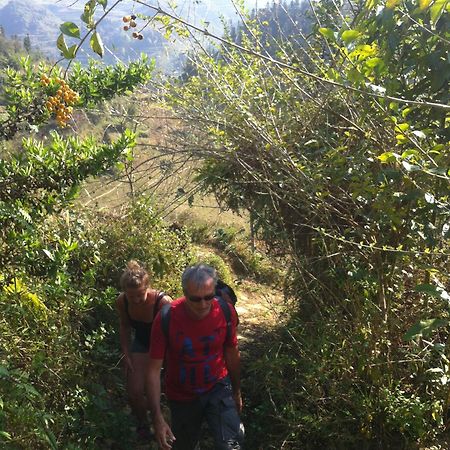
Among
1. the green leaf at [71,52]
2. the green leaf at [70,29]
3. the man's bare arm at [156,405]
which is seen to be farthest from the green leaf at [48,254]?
the green leaf at [70,29]

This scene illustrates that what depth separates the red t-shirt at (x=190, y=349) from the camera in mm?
2814

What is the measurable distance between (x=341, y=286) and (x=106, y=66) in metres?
2.59

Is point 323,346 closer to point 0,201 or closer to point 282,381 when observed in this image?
point 282,381

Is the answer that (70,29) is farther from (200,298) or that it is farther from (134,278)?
(134,278)

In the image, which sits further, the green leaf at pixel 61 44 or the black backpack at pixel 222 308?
the black backpack at pixel 222 308

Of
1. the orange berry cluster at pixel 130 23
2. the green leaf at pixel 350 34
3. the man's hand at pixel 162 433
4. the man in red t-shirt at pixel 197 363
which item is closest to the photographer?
the green leaf at pixel 350 34

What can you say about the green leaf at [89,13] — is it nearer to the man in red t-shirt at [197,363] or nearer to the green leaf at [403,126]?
the green leaf at [403,126]

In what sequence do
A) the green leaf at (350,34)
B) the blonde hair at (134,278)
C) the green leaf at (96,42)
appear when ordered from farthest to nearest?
the blonde hair at (134,278) → the green leaf at (350,34) → the green leaf at (96,42)

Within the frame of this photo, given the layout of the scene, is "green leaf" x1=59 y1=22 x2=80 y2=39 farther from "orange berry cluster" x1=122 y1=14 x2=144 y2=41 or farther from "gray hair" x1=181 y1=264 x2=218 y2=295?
"gray hair" x1=181 y1=264 x2=218 y2=295

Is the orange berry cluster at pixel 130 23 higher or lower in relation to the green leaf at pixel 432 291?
higher

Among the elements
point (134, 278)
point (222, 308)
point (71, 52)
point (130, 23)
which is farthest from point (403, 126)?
point (134, 278)

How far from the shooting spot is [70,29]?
1459 mm

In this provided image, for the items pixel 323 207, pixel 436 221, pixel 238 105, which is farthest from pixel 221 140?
pixel 436 221

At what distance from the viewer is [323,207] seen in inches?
137
